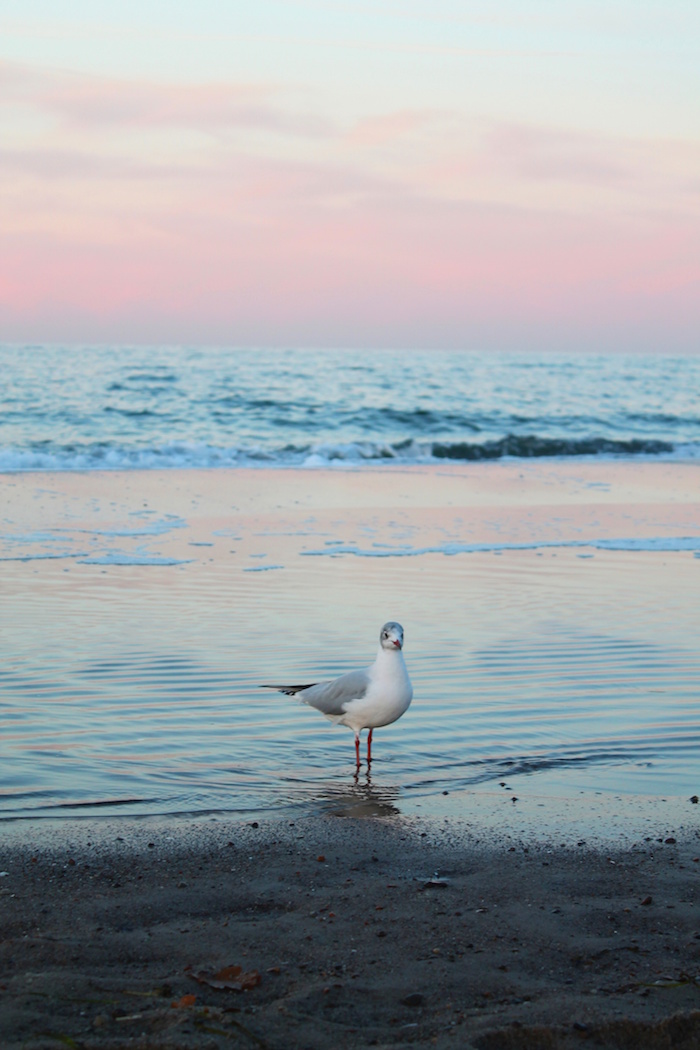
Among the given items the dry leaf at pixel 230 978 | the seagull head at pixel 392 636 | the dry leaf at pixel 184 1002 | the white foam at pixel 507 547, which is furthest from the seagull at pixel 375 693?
the white foam at pixel 507 547

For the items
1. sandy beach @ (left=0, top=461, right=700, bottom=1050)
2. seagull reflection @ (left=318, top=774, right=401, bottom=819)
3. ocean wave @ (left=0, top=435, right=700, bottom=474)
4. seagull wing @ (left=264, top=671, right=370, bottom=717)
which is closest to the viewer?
sandy beach @ (left=0, top=461, right=700, bottom=1050)

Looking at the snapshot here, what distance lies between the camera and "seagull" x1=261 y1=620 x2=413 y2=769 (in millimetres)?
5523

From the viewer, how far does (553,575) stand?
10.6 meters

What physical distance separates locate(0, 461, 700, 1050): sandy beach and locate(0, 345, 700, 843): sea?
3 cm

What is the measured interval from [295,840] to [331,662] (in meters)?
2.79

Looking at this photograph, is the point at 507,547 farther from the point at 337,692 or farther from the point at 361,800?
the point at 361,800

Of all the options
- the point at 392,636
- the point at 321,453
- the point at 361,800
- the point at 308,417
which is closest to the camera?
the point at 361,800

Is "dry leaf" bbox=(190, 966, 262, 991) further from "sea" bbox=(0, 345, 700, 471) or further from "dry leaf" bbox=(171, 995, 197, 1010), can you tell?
"sea" bbox=(0, 345, 700, 471)

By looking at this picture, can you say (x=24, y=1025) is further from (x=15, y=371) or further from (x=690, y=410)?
(x=15, y=371)

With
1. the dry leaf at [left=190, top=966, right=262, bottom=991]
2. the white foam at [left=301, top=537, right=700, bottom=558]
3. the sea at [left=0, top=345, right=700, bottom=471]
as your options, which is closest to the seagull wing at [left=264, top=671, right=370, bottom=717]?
the dry leaf at [left=190, top=966, right=262, bottom=991]

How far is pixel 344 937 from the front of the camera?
3500 millimetres

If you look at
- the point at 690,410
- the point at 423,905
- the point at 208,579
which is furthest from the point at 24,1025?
the point at 690,410

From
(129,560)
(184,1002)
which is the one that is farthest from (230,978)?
(129,560)

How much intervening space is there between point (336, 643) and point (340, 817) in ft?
9.62
